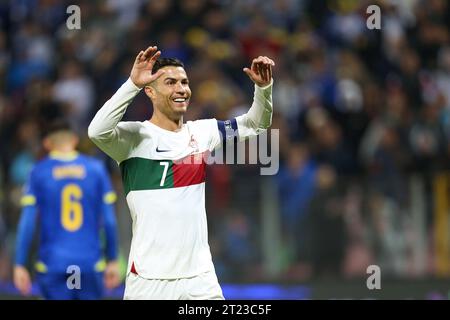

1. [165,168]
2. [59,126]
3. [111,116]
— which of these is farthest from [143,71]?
[59,126]

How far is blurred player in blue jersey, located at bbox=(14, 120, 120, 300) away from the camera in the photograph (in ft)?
30.2

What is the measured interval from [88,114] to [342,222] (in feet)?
12.4

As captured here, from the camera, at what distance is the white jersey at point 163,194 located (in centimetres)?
701

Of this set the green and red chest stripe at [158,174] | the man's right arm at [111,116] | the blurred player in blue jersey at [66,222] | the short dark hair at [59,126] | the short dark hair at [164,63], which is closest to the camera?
the man's right arm at [111,116]

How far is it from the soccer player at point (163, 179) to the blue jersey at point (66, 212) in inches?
83.5

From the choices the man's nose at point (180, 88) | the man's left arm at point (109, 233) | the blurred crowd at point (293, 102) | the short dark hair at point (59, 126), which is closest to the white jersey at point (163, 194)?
the man's nose at point (180, 88)

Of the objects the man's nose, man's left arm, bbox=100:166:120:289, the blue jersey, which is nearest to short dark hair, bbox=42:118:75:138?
the blue jersey

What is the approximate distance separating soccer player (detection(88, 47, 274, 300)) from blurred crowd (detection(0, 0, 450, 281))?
5263 mm

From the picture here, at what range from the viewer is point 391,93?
45.5 feet

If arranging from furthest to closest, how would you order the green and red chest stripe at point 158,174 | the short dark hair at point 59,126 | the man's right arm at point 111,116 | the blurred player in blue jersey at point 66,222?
the short dark hair at point 59,126
the blurred player in blue jersey at point 66,222
the green and red chest stripe at point 158,174
the man's right arm at point 111,116

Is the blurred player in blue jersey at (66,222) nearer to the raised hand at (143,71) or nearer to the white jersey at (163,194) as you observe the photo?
the white jersey at (163,194)

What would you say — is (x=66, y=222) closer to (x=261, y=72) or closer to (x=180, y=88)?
(x=180, y=88)
